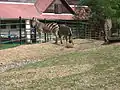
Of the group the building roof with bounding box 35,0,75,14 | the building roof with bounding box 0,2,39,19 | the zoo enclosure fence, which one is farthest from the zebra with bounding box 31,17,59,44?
the building roof with bounding box 35,0,75,14

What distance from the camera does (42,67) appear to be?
11.3 m

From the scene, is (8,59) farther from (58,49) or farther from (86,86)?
(86,86)

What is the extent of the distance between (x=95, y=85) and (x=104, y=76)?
3.10ft

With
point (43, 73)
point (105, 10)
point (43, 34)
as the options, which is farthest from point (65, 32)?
point (105, 10)

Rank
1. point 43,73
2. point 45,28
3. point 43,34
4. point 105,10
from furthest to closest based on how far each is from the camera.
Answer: point 105,10
point 43,34
point 45,28
point 43,73

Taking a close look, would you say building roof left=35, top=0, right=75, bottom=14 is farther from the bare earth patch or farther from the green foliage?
the bare earth patch

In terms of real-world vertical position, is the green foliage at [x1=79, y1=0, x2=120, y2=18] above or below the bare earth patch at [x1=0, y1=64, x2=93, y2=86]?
above

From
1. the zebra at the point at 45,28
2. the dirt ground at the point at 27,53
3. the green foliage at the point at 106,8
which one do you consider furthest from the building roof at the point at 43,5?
the dirt ground at the point at 27,53

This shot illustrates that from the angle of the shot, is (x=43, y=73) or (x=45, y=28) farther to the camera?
(x=45, y=28)

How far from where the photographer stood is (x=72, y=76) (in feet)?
30.2

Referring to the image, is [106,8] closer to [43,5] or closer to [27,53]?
[43,5]

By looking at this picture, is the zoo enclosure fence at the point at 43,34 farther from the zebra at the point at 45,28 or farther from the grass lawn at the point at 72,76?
the grass lawn at the point at 72,76

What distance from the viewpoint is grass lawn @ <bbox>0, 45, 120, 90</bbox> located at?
806 centimetres

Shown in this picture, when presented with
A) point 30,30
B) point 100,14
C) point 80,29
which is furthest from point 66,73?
point 100,14
